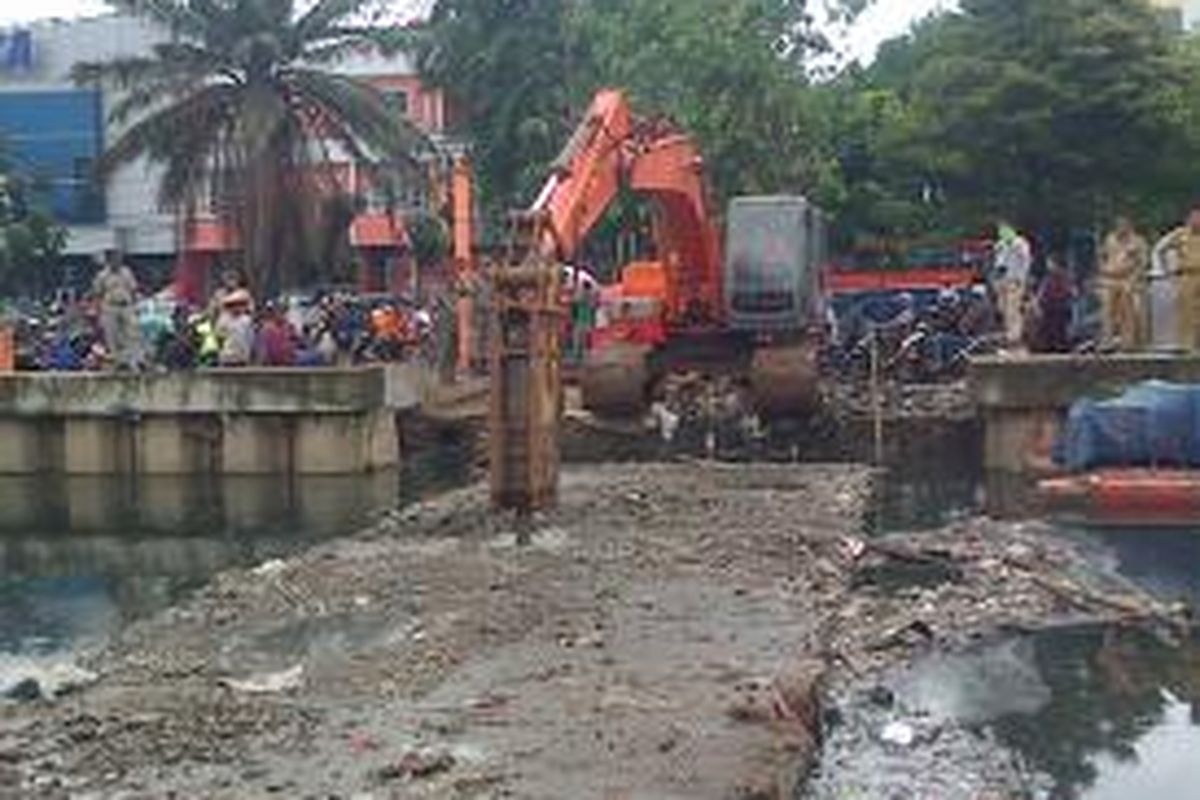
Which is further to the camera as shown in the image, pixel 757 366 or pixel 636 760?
pixel 757 366

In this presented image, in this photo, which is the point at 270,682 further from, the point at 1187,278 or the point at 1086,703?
the point at 1187,278

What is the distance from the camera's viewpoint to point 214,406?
28.6 meters

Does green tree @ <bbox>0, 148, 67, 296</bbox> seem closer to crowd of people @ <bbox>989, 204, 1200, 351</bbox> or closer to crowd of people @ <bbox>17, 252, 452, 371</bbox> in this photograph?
crowd of people @ <bbox>17, 252, 452, 371</bbox>

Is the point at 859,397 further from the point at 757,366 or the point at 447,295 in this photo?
the point at 447,295

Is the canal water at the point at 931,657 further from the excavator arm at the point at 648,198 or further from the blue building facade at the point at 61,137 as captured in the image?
the blue building facade at the point at 61,137

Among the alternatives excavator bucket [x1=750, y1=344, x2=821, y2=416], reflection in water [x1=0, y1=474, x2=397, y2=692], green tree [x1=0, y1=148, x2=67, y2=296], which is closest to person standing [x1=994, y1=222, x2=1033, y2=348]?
excavator bucket [x1=750, y1=344, x2=821, y2=416]

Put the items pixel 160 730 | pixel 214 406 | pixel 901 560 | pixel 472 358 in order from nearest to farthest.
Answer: pixel 160 730
pixel 901 560
pixel 214 406
pixel 472 358

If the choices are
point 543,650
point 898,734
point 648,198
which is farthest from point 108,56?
point 898,734

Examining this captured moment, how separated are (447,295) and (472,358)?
8.11 feet

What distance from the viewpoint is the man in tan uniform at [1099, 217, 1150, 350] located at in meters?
26.8

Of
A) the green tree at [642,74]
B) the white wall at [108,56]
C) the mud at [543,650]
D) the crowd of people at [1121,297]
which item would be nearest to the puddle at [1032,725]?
the mud at [543,650]

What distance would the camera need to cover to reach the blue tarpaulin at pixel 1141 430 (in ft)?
71.0

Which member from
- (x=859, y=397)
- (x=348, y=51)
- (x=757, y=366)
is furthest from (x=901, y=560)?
(x=348, y=51)

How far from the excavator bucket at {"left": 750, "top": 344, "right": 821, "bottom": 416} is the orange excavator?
0.04ft
